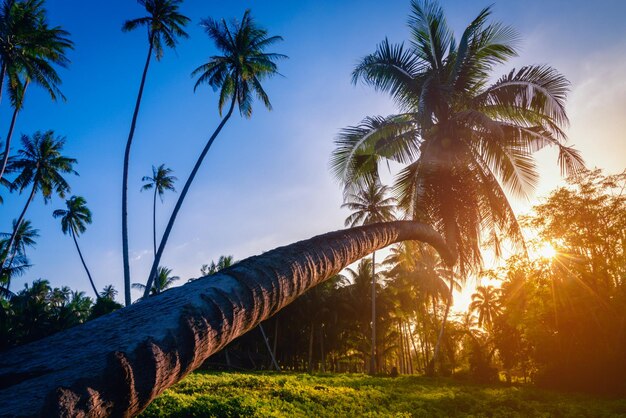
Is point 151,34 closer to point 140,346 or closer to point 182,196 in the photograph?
point 182,196

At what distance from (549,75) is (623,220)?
11104 millimetres

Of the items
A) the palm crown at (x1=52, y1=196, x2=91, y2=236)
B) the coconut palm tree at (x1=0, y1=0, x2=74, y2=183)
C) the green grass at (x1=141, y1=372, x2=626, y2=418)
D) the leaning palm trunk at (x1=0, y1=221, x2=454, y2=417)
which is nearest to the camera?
→ the leaning palm trunk at (x1=0, y1=221, x2=454, y2=417)

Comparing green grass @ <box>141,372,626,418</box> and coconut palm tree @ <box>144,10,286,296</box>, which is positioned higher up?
coconut palm tree @ <box>144,10,286,296</box>

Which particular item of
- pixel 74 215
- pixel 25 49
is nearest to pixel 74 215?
pixel 74 215

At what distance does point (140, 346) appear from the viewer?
1290mm

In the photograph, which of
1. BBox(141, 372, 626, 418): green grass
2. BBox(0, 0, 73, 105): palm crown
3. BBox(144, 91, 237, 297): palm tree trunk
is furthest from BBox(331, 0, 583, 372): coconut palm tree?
BBox(0, 0, 73, 105): palm crown

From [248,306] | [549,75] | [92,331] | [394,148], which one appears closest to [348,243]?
[248,306]

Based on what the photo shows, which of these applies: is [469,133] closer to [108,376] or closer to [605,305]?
[108,376]

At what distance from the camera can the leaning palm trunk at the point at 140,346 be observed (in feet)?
3.44

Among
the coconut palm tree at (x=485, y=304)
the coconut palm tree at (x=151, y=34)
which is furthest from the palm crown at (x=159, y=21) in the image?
the coconut palm tree at (x=485, y=304)

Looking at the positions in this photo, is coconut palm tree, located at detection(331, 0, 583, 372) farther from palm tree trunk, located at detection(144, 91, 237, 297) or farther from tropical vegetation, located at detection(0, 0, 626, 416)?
palm tree trunk, located at detection(144, 91, 237, 297)

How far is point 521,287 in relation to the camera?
1775 cm

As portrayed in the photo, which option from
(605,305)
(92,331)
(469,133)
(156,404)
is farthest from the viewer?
(605,305)

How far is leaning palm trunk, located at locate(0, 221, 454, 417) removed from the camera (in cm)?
105
